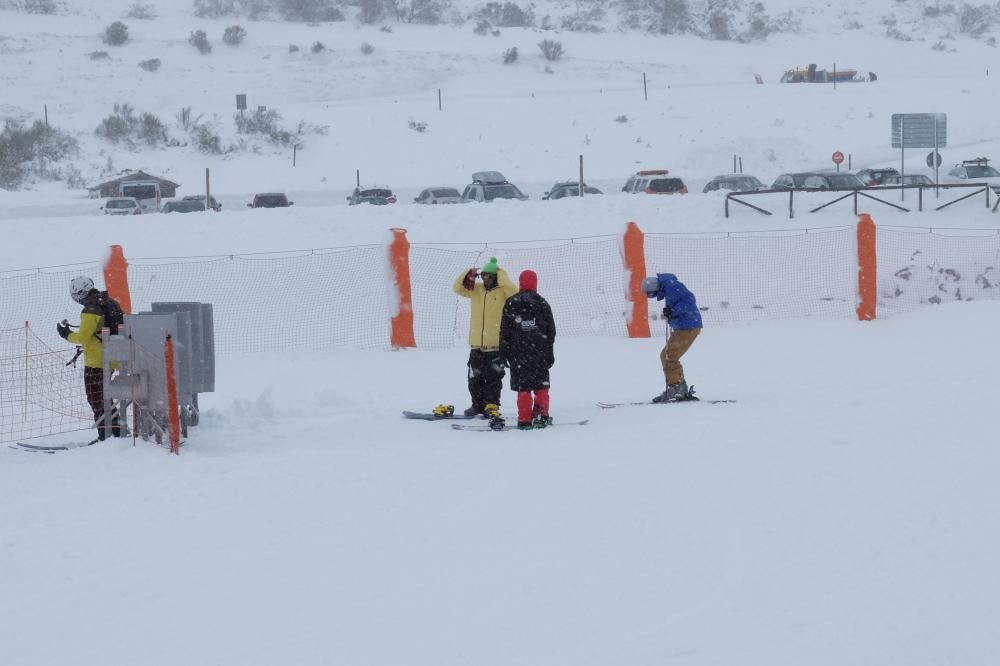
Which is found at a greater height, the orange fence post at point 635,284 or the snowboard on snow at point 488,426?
the orange fence post at point 635,284

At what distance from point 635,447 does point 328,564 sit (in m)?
3.36

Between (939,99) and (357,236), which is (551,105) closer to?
(939,99)

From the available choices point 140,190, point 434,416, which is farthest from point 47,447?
point 140,190

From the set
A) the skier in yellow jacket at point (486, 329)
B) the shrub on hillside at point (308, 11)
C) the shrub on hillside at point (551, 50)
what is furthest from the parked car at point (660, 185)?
the shrub on hillside at point (308, 11)

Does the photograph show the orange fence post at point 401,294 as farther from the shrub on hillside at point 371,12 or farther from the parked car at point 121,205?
the shrub on hillside at point 371,12

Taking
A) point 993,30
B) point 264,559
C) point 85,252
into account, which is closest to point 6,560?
point 264,559

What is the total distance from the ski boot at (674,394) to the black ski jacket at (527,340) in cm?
156

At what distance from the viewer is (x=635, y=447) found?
9375 mm

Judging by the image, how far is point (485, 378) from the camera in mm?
11102

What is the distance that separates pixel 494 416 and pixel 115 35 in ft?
206

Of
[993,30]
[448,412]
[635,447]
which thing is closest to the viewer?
[635,447]

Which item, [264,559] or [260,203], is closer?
[264,559]

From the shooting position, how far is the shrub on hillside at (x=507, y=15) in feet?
254

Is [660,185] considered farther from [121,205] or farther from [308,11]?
[308,11]
